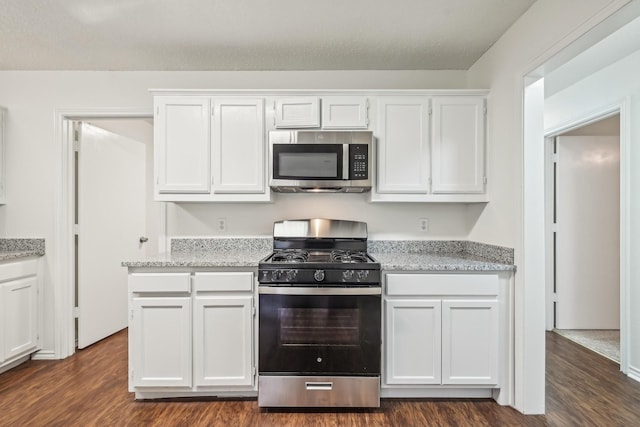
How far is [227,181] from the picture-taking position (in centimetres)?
257

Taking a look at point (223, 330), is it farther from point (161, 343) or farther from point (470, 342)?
point (470, 342)

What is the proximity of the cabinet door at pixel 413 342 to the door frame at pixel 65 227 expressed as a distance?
200 cm

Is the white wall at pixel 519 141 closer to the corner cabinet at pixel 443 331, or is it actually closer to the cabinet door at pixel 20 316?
the corner cabinet at pixel 443 331

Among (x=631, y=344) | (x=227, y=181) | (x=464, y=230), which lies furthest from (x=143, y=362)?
(x=631, y=344)

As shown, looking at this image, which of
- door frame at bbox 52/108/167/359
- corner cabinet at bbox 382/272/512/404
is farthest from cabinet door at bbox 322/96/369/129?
door frame at bbox 52/108/167/359

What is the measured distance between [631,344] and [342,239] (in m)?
2.36

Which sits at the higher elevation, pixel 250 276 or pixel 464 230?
pixel 464 230

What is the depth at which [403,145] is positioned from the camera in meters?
2.58

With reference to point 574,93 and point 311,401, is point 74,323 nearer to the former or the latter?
point 311,401

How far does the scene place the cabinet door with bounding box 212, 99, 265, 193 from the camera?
256cm

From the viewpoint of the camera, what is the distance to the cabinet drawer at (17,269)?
8.48 ft

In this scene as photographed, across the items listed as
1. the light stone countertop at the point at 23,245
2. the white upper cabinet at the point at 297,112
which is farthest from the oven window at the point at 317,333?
the light stone countertop at the point at 23,245

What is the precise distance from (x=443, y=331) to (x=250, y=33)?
7.76 feet

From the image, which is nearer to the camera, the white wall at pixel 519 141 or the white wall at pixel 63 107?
the white wall at pixel 519 141
